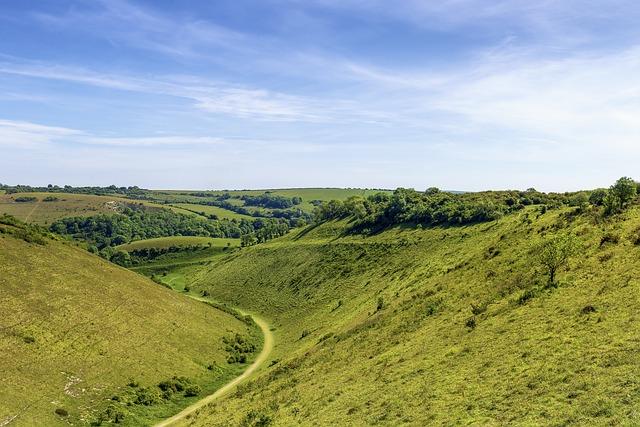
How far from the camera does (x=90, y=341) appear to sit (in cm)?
5931

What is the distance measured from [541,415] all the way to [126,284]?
2998 inches

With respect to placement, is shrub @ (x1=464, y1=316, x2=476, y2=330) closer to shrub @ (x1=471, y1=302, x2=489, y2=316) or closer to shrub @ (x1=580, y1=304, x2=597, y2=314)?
shrub @ (x1=471, y1=302, x2=489, y2=316)

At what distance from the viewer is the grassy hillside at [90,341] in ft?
156

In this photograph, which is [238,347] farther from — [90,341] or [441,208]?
[441,208]

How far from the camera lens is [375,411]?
29266 mm

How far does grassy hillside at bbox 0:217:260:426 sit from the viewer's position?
156 feet

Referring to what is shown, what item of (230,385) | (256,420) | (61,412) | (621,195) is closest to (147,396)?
(61,412)

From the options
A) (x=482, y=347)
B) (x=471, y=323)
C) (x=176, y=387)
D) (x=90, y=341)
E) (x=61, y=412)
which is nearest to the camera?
(x=482, y=347)

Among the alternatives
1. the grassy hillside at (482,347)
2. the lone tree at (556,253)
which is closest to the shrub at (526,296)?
the grassy hillside at (482,347)

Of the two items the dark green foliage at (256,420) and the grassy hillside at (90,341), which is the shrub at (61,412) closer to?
the grassy hillside at (90,341)

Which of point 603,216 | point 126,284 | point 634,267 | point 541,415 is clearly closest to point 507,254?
point 603,216

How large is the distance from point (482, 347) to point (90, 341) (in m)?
51.4

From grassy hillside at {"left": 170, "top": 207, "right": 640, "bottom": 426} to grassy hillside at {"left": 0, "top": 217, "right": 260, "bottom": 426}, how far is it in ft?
36.4

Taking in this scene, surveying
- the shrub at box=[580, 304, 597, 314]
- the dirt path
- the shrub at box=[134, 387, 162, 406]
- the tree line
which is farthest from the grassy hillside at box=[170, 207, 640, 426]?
the tree line
